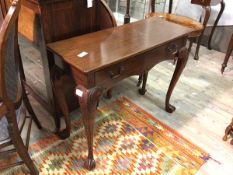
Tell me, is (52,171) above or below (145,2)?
below

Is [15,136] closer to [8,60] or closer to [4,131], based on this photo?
[4,131]

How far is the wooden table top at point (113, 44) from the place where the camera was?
1108 millimetres

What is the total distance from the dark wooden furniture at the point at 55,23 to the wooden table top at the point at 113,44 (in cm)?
12

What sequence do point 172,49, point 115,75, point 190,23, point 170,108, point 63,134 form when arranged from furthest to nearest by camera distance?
point 190,23 → point 170,108 → point 63,134 → point 172,49 → point 115,75

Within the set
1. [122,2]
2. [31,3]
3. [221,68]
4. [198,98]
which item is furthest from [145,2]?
[31,3]

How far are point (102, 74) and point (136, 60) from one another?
255 millimetres

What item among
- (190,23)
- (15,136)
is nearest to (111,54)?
(15,136)

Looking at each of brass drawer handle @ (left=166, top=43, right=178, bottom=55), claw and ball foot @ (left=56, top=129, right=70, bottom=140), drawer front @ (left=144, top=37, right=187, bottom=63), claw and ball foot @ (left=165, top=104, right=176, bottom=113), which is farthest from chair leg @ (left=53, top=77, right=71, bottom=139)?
claw and ball foot @ (left=165, top=104, right=176, bottom=113)

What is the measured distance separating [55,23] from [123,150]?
3.10 ft

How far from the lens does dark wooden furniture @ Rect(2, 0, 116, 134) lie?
1267 mm

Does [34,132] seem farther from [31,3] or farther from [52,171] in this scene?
[31,3]

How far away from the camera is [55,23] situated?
1334mm

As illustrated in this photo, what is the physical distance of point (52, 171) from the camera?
1.37 m

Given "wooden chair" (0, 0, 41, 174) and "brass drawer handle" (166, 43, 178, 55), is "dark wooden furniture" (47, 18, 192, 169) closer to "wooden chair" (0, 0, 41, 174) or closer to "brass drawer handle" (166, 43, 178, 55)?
"brass drawer handle" (166, 43, 178, 55)
